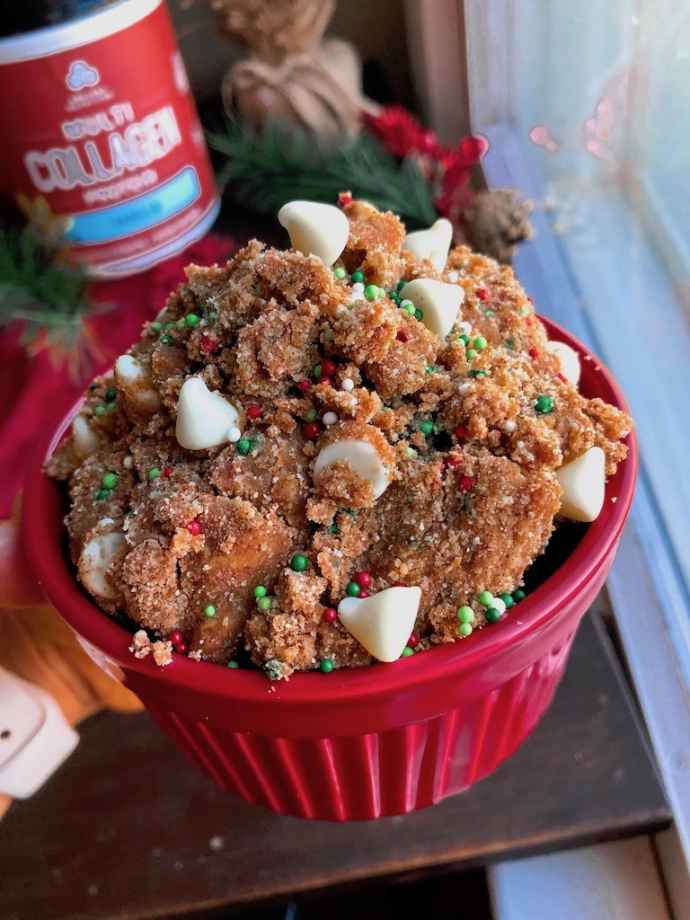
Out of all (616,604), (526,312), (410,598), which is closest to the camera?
(410,598)

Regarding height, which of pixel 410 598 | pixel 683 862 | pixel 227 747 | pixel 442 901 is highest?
pixel 410 598

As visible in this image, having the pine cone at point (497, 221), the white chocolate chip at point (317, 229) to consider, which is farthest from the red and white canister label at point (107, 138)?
the white chocolate chip at point (317, 229)

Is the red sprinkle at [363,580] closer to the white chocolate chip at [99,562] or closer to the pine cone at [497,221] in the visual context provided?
the white chocolate chip at [99,562]

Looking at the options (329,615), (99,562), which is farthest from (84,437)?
(329,615)

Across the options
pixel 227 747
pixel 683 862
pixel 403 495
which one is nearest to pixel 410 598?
pixel 403 495

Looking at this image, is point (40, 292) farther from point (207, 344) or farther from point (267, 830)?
point (267, 830)

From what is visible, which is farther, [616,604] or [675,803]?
[616,604]

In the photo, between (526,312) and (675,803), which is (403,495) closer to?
(526,312)
